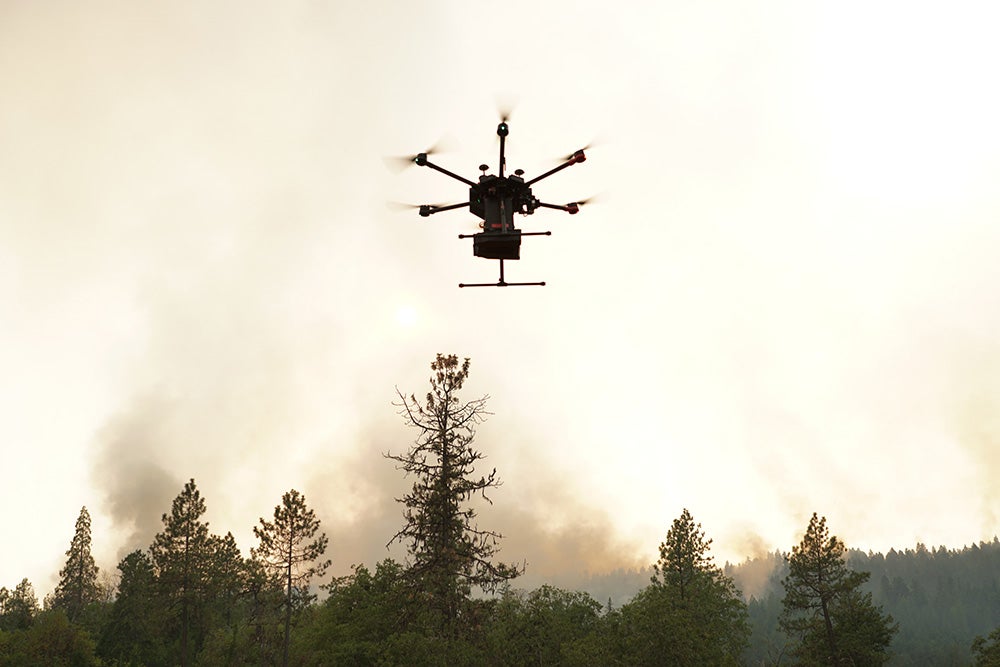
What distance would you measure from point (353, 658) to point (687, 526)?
1014 inches

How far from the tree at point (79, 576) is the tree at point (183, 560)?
46.9 m

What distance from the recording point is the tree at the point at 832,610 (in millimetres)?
41812

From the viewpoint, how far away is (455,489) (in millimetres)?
30969

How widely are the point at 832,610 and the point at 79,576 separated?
8958 cm

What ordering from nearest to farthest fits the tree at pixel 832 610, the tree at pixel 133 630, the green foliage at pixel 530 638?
the green foliage at pixel 530 638, the tree at pixel 832 610, the tree at pixel 133 630

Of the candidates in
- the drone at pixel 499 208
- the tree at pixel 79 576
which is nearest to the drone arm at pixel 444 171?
the drone at pixel 499 208

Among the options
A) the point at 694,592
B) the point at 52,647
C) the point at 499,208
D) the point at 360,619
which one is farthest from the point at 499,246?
the point at 52,647

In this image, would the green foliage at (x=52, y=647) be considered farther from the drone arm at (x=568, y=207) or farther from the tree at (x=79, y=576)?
the drone arm at (x=568, y=207)

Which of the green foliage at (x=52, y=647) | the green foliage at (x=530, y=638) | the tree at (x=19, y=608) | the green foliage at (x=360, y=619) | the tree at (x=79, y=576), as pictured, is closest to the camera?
the green foliage at (x=530, y=638)

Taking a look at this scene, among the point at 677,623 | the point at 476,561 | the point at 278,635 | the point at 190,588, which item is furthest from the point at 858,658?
the point at 190,588

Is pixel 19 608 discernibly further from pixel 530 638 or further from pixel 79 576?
pixel 530 638

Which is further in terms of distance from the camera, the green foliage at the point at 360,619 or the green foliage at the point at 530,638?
the green foliage at the point at 360,619

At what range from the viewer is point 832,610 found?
43.4 m

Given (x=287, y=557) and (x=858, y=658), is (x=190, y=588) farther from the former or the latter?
(x=858, y=658)
